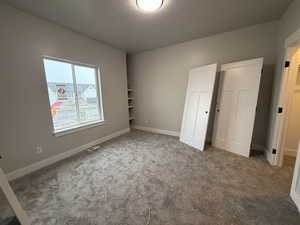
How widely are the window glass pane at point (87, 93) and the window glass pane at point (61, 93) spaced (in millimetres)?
160

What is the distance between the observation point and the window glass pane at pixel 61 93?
2.40 metres

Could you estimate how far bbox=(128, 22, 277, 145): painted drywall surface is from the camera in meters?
2.56

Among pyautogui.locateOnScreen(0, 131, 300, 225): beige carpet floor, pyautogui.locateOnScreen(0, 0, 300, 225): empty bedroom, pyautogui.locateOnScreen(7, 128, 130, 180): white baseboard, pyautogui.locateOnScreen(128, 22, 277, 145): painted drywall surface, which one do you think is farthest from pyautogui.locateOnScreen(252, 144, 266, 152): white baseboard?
pyautogui.locateOnScreen(7, 128, 130, 180): white baseboard

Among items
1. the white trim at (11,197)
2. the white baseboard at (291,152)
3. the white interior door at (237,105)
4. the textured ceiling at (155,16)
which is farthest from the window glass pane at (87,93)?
the white baseboard at (291,152)

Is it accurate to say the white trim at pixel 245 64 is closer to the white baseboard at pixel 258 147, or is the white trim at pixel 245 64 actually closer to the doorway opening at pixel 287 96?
the doorway opening at pixel 287 96

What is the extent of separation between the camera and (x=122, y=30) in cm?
267

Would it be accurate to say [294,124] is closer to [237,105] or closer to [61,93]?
[237,105]

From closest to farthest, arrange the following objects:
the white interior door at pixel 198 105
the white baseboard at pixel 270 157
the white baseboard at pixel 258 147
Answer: the white baseboard at pixel 270 157 → the white baseboard at pixel 258 147 → the white interior door at pixel 198 105

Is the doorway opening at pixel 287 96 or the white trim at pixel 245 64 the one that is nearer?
the doorway opening at pixel 287 96

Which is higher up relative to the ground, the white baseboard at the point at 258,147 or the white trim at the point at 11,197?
the white trim at the point at 11,197

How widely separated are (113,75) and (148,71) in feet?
3.65

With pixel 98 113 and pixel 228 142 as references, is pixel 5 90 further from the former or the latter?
pixel 228 142

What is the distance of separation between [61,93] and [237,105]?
12.0 ft

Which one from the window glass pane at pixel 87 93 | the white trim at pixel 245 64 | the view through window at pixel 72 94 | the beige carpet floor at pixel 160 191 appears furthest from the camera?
the window glass pane at pixel 87 93
